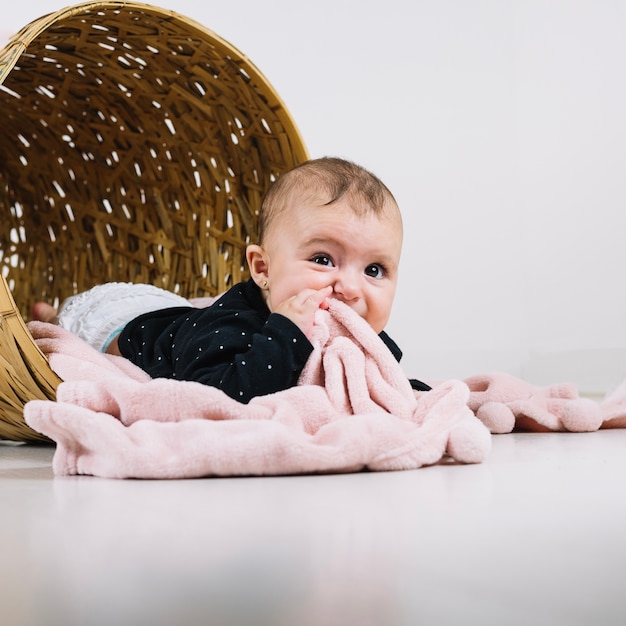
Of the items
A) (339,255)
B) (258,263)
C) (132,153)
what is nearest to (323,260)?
(339,255)

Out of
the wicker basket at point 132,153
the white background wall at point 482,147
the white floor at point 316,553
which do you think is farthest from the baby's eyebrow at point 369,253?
the white background wall at point 482,147

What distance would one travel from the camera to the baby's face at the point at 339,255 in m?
1.26

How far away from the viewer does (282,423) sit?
101 centimetres

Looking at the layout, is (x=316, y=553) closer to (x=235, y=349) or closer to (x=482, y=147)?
(x=235, y=349)

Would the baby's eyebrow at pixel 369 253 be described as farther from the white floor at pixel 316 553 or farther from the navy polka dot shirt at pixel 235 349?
the white floor at pixel 316 553

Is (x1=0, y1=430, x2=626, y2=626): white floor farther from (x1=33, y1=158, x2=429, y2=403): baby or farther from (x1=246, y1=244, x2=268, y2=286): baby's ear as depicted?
(x1=246, y1=244, x2=268, y2=286): baby's ear

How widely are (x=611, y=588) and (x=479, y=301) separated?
111 inches

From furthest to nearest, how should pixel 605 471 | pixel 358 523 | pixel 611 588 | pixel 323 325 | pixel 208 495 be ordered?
pixel 323 325 < pixel 605 471 < pixel 208 495 < pixel 358 523 < pixel 611 588

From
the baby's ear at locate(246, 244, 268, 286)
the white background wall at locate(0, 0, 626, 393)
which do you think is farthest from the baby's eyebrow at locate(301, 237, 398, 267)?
the white background wall at locate(0, 0, 626, 393)

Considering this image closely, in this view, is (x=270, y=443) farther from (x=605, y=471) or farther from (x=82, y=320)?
(x=82, y=320)

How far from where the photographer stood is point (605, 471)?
972 millimetres

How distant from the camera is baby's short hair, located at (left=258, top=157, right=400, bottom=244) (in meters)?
1.29

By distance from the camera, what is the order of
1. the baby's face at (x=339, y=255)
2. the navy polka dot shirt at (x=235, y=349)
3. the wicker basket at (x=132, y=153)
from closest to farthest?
the navy polka dot shirt at (x=235, y=349) < the baby's face at (x=339, y=255) < the wicker basket at (x=132, y=153)

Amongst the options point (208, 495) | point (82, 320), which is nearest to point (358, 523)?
point (208, 495)
